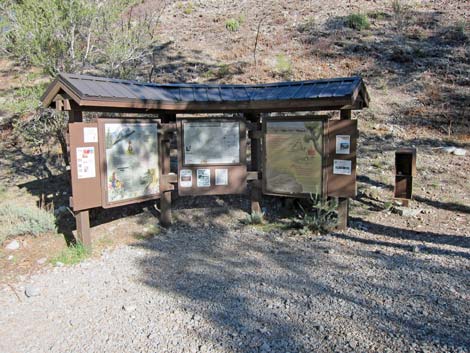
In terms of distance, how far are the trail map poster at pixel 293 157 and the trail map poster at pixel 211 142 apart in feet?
1.95

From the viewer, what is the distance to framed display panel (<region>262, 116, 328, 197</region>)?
663 centimetres

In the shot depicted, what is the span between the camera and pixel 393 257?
536 cm

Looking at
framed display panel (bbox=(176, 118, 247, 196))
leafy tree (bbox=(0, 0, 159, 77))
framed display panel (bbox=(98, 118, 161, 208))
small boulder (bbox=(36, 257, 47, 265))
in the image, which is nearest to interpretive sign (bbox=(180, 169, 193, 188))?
framed display panel (bbox=(176, 118, 247, 196))

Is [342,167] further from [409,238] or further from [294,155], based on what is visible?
[409,238]

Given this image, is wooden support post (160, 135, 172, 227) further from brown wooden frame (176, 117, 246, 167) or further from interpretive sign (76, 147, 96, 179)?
interpretive sign (76, 147, 96, 179)

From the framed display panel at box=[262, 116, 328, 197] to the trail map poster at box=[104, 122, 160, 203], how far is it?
6.36 feet

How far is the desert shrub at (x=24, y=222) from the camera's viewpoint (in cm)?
631

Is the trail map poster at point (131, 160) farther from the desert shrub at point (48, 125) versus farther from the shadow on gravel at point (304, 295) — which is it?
the desert shrub at point (48, 125)

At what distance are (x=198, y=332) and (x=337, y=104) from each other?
13.0 feet

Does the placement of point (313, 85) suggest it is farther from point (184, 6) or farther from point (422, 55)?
point (184, 6)

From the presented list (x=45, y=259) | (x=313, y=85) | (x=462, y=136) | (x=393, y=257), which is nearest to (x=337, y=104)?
(x=313, y=85)

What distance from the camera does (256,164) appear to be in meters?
7.56

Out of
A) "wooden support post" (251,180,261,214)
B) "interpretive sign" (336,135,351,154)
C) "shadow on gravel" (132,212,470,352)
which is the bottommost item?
"shadow on gravel" (132,212,470,352)

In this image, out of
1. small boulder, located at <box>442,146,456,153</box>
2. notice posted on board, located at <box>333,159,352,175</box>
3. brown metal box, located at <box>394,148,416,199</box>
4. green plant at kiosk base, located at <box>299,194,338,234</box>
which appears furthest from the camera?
small boulder, located at <box>442,146,456,153</box>
